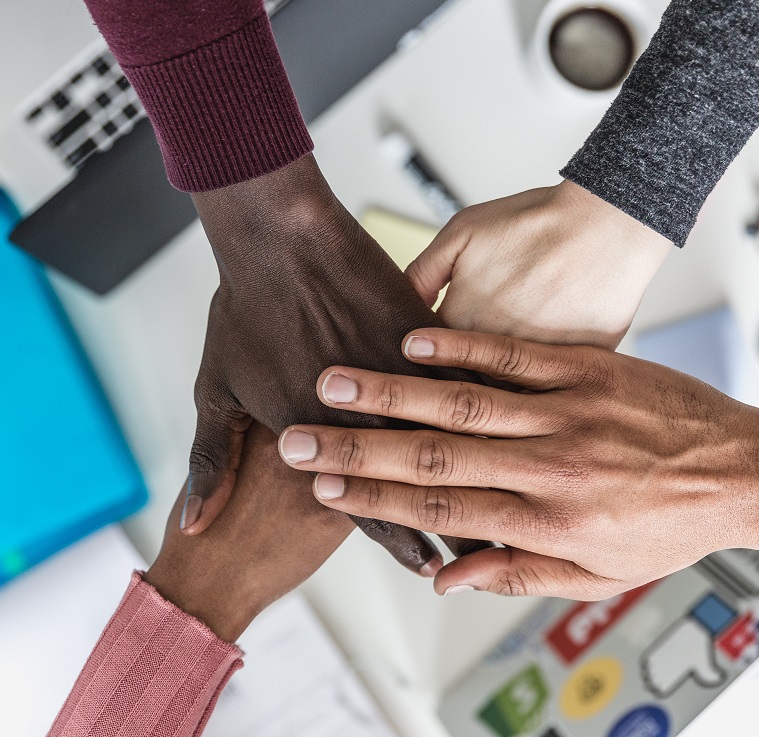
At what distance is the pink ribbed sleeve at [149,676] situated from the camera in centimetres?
64

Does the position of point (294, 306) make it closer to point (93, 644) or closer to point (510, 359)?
point (510, 359)

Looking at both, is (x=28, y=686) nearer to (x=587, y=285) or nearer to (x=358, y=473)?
(x=358, y=473)

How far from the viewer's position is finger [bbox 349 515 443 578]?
0.67 meters

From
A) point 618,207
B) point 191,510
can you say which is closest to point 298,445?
point 191,510

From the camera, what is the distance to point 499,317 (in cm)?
68

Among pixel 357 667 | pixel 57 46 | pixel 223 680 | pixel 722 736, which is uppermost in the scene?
pixel 57 46

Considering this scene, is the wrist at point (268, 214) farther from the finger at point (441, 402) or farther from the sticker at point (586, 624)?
the sticker at point (586, 624)

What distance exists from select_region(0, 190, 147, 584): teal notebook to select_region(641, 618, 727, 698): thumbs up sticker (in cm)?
63

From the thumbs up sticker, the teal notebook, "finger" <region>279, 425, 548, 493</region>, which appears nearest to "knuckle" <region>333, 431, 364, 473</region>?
"finger" <region>279, 425, 548, 493</region>

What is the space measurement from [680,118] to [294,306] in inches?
14.8

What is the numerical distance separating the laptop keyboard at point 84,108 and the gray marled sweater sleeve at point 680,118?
458mm

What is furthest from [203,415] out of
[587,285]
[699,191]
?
[699,191]

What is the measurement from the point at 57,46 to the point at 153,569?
0.52 meters

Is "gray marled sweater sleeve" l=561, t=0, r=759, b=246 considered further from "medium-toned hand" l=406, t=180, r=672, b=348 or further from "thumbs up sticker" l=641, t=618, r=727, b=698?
"thumbs up sticker" l=641, t=618, r=727, b=698
